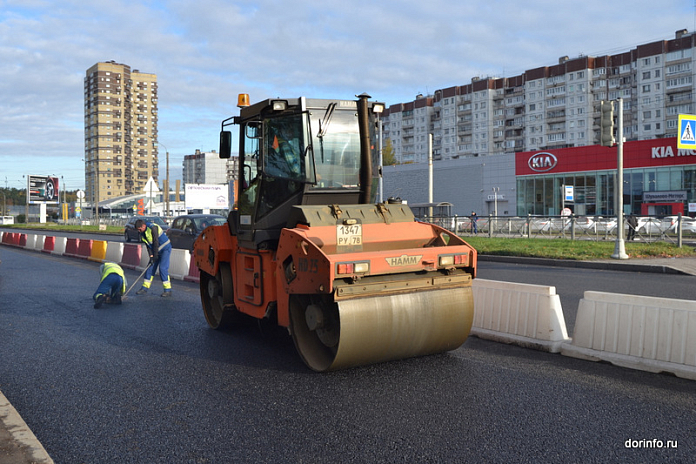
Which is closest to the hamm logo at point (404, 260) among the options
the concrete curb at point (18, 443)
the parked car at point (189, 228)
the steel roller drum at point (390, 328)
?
the steel roller drum at point (390, 328)

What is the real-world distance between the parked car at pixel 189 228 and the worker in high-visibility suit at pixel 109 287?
9933 millimetres

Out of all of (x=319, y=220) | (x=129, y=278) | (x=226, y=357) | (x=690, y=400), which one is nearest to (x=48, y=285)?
(x=129, y=278)

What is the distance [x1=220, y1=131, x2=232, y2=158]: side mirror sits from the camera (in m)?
7.21

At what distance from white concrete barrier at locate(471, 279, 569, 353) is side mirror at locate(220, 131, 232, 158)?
11.1ft

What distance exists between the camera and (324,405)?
4.86 meters

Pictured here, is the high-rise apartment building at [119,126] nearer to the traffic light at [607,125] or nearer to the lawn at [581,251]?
the lawn at [581,251]

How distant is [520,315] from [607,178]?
5005 cm

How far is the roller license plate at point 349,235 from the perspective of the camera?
596 cm

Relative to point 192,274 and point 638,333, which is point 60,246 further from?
point 638,333

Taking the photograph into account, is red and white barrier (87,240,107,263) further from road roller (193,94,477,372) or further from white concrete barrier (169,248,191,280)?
road roller (193,94,477,372)

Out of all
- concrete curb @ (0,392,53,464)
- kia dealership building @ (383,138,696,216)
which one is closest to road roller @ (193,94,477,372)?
concrete curb @ (0,392,53,464)

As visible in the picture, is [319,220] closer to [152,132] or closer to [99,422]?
[99,422]

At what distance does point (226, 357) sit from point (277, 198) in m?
1.83

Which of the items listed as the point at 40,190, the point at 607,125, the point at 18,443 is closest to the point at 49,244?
the point at 607,125
